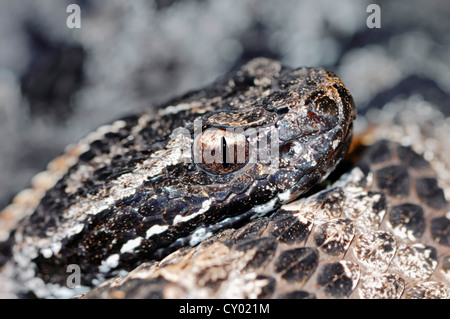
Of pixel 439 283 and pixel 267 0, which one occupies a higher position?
pixel 267 0

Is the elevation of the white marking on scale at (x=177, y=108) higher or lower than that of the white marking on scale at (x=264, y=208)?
higher

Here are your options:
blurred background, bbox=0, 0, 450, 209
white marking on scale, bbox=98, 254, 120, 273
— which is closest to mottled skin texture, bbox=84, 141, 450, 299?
white marking on scale, bbox=98, 254, 120, 273

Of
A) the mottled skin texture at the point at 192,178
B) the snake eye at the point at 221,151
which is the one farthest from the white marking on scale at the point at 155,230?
the snake eye at the point at 221,151

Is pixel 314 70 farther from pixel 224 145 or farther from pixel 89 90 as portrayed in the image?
pixel 89 90

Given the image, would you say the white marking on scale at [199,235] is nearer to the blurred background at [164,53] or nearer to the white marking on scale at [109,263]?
the white marking on scale at [109,263]

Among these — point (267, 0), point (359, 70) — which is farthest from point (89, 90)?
point (359, 70)
